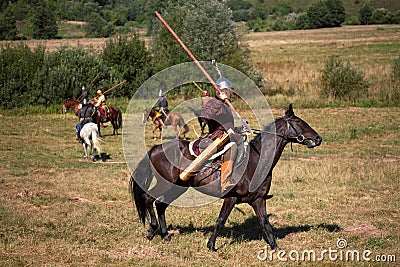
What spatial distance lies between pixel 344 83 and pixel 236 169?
2649 centimetres

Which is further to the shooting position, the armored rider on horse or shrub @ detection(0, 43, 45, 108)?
shrub @ detection(0, 43, 45, 108)

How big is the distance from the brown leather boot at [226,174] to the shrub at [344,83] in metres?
26.3

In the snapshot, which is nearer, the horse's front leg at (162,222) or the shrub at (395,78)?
the horse's front leg at (162,222)

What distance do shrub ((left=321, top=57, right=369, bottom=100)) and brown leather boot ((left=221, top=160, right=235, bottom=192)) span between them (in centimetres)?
2628

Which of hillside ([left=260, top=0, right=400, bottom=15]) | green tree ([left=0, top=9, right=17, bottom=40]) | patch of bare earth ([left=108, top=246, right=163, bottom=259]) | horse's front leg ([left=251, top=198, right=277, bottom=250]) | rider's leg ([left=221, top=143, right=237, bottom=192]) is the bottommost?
hillside ([left=260, top=0, right=400, bottom=15])

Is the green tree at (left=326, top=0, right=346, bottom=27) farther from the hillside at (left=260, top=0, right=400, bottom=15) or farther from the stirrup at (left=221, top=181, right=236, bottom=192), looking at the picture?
the stirrup at (left=221, top=181, right=236, bottom=192)

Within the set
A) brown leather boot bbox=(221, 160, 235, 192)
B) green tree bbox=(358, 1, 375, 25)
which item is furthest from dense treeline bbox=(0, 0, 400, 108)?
green tree bbox=(358, 1, 375, 25)

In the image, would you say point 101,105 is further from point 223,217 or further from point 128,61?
point 223,217

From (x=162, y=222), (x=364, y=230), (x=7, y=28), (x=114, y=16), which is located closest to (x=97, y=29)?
(x=7, y=28)

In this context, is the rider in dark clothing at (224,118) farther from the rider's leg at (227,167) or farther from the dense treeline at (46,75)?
the dense treeline at (46,75)

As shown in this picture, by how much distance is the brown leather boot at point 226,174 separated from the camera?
8797 mm

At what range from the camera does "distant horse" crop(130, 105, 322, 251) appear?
8.99m

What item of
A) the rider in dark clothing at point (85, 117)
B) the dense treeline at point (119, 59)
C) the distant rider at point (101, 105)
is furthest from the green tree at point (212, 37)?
the rider in dark clothing at point (85, 117)

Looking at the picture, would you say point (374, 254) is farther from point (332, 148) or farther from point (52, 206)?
point (332, 148)
